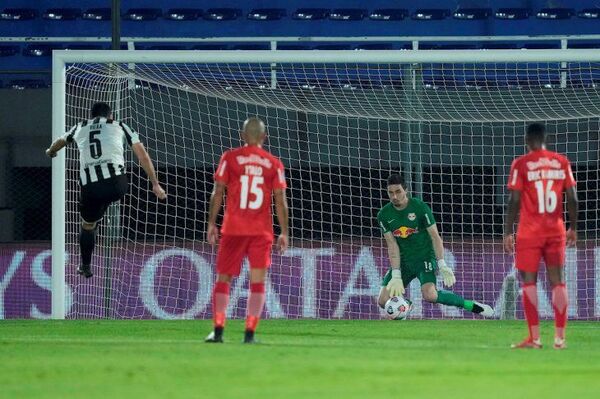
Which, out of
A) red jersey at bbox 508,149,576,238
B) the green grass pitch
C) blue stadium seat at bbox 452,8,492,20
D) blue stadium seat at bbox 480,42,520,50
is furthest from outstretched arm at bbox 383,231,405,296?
blue stadium seat at bbox 452,8,492,20

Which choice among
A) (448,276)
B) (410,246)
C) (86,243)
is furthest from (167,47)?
(448,276)

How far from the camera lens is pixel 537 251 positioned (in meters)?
10.0

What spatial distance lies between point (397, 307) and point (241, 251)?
4.26m

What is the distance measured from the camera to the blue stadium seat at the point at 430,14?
24.2 m

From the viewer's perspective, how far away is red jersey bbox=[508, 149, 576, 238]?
1002 centimetres

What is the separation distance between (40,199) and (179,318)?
110 inches

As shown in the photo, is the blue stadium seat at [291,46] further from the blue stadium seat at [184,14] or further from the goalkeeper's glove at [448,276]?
the goalkeeper's glove at [448,276]

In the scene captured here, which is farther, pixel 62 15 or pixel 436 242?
pixel 62 15

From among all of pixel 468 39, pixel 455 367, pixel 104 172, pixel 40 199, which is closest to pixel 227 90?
pixel 40 199

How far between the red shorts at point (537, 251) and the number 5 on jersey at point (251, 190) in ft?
6.47

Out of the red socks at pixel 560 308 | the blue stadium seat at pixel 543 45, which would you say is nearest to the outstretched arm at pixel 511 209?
the red socks at pixel 560 308

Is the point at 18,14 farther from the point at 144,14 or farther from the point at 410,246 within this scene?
the point at 410,246

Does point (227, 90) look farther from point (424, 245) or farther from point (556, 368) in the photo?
point (556, 368)

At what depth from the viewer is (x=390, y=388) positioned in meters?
6.94
